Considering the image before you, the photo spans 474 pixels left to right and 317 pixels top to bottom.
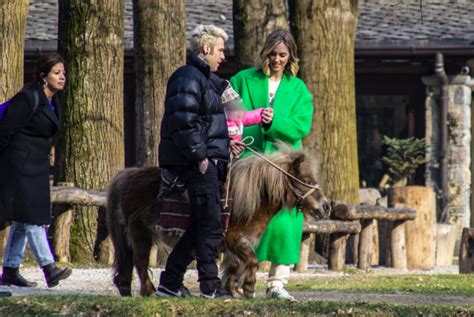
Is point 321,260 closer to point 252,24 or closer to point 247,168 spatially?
point 252,24

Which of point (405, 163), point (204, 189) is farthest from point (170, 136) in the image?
point (405, 163)

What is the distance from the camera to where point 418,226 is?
18297mm

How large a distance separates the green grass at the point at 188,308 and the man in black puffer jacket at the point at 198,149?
2.40 feet

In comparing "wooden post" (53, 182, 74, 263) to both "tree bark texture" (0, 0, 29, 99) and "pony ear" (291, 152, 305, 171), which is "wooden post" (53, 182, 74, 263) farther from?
"pony ear" (291, 152, 305, 171)

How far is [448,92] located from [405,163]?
1466mm

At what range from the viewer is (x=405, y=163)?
2452 cm

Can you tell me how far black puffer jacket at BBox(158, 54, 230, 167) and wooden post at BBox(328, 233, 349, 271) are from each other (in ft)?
21.1

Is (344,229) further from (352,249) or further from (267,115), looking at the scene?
(267,115)

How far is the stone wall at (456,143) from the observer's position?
964 inches

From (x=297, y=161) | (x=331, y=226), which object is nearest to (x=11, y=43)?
(x=331, y=226)

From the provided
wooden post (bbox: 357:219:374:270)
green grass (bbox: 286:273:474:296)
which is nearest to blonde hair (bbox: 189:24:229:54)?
green grass (bbox: 286:273:474:296)

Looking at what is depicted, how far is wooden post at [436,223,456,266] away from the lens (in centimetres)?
1986

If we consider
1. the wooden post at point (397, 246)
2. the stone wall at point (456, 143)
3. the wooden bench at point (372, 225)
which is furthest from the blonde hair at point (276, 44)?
the stone wall at point (456, 143)

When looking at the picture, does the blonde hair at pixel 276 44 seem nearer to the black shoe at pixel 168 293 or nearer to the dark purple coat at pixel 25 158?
the dark purple coat at pixel 25 158
